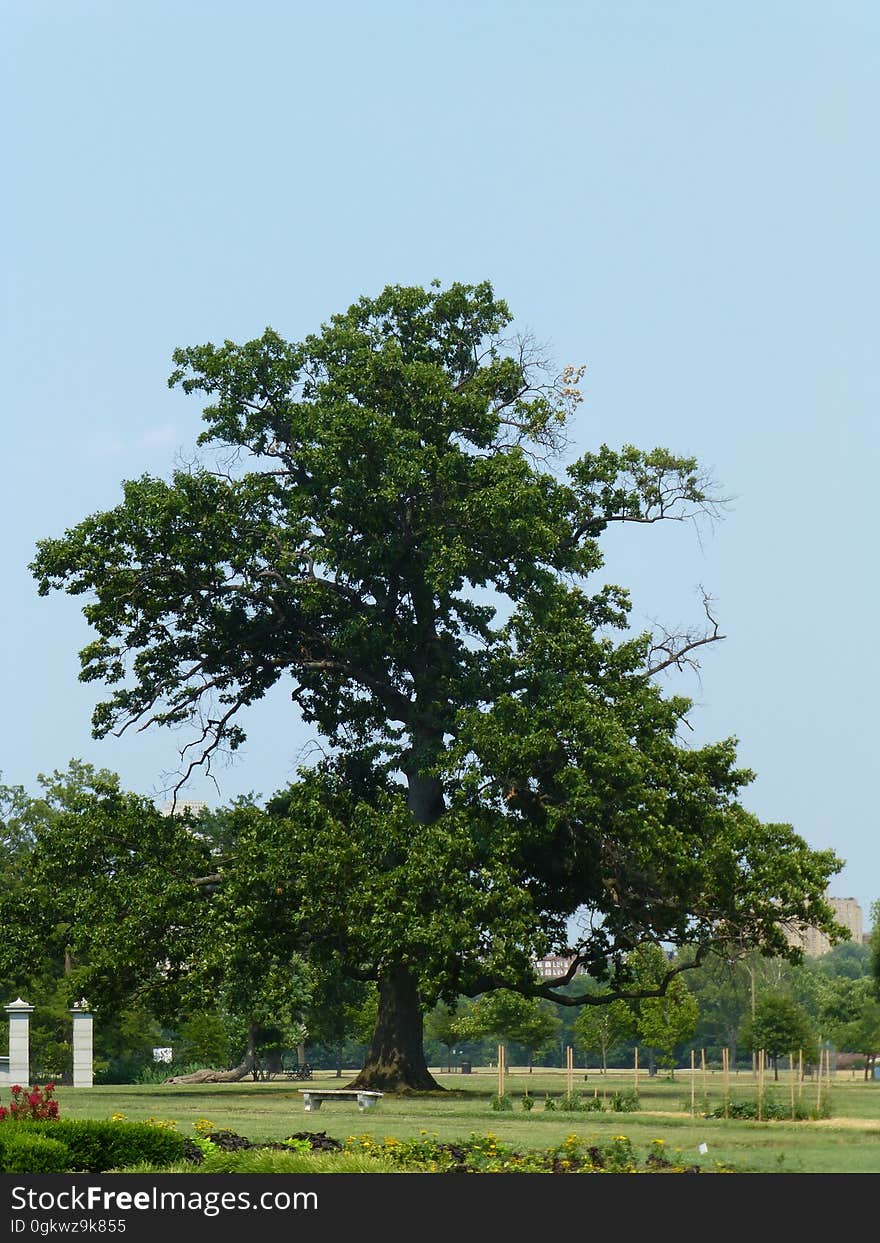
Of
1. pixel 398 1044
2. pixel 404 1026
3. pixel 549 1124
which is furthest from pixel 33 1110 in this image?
pixel 404 1026

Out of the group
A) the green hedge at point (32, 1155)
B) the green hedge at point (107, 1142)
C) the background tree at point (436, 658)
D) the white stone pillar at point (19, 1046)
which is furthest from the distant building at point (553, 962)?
the green hedge at point (32, 1155)

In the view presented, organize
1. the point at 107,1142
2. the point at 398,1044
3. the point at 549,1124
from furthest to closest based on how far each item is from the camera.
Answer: the point at 398,1044
the point at 549,1124
the point at 107,1142

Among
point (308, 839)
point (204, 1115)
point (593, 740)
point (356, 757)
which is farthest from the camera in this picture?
point (356, 757)

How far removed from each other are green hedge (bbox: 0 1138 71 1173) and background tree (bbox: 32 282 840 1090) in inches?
595

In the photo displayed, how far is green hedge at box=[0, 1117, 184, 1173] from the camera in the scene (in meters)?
20.1

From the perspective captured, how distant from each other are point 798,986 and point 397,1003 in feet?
283

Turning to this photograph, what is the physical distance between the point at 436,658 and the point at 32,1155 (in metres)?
23.3

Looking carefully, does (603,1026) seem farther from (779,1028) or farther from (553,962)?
(553,962)

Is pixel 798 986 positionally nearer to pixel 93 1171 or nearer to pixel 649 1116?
pixel 649 1116

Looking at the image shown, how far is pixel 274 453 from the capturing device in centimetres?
4194

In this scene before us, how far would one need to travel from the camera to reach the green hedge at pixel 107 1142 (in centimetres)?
2008

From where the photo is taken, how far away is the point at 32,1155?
19109 mm

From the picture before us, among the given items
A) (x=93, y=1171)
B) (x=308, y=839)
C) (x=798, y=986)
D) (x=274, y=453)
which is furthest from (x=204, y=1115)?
(x=798, y=986)

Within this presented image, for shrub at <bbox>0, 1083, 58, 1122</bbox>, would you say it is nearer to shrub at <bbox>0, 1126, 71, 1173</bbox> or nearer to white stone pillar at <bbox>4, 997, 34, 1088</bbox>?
shrub at <bbox>0, 1126, 71, 1173</bbox>
